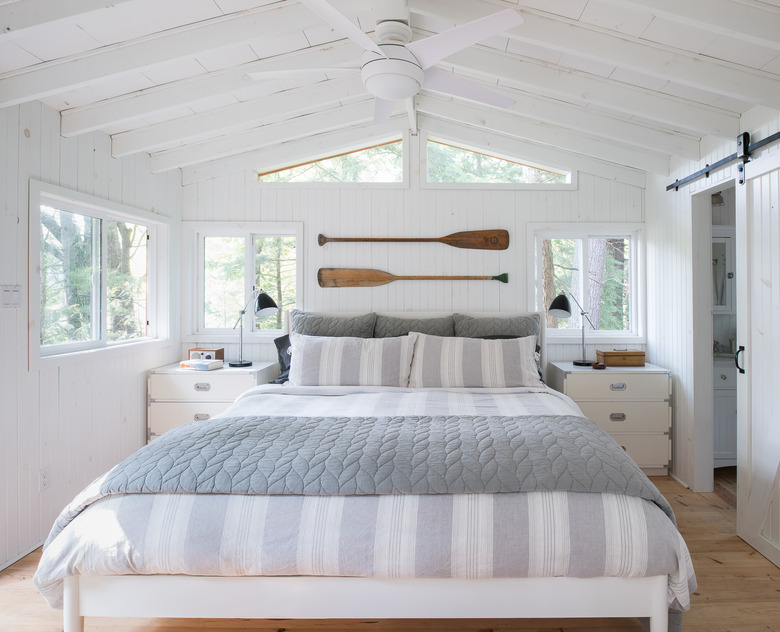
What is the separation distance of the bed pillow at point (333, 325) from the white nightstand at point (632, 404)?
139cm

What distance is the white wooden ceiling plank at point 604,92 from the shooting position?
2.69 metres

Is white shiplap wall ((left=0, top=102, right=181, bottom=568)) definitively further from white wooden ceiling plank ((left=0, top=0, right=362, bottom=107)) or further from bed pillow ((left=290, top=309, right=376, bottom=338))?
bed pillow ((left=290, top=309, right=376, bottom=338))

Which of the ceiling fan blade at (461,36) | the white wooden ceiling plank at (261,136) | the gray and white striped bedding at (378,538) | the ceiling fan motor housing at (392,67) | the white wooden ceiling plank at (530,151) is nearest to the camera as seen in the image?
the gray and white striped bedding at (378,538)

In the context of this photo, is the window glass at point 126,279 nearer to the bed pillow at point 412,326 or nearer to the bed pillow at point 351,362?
the bed pillow at point 351,362

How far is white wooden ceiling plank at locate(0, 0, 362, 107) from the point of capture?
2270mm

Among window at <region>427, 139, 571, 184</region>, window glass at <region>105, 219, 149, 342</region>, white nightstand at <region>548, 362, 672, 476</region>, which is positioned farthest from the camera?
window at <region>427, 139, 571, 184</region>

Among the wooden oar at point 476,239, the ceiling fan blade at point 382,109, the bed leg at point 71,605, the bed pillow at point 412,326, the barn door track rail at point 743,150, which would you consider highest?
the ceiling fan blade at point 382,109

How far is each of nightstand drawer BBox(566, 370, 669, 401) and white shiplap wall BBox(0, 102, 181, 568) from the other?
2873 millimetres

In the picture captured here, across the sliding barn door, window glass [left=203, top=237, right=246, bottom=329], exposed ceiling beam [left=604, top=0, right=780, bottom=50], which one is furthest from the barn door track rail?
window glass [left=203, top=237, right=246, bottom=329]

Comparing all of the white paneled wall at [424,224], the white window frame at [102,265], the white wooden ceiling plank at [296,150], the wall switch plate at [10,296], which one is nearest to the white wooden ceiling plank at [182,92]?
the white window frame at [102,265]

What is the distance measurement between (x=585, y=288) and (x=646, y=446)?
1.23 meters

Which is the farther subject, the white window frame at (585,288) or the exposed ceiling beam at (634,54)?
the white window frame at (585,288)

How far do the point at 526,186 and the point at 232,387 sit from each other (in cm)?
257

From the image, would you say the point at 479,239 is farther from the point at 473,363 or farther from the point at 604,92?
the point at 604,92
